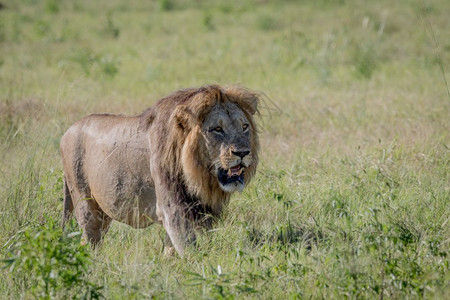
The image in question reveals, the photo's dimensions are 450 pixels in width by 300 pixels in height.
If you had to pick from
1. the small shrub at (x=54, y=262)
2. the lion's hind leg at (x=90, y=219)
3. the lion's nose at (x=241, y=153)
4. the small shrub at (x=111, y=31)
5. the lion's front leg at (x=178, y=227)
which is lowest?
the small shrub at (x=111, y=31)

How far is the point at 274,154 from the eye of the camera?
705 centimetres

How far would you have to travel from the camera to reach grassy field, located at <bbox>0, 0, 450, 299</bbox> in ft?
12.0

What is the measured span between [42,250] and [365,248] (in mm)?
1750

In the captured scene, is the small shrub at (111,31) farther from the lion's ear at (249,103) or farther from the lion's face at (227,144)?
the lion's face at (227,144)

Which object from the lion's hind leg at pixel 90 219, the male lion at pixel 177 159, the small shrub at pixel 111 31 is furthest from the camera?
the small shrub at pixel 111 31

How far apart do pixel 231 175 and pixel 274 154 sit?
282cm

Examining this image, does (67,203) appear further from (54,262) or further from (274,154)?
(274,154)

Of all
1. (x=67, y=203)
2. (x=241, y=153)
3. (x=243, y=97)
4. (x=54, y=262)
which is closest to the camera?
(x=54, y=262)

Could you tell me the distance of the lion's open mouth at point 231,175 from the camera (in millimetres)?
4277

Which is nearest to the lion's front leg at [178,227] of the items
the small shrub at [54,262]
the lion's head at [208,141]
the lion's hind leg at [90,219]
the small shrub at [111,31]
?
the lion's head at [208,141]

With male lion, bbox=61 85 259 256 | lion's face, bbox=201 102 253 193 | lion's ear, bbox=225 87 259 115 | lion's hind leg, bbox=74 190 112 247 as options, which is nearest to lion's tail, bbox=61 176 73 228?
lion's hind leg, bbox=74 190 112 247

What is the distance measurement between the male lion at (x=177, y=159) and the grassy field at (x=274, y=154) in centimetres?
23

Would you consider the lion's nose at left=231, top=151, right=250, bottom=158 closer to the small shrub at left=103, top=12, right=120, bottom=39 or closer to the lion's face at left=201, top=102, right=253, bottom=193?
the lion's face at left=201, top=102, right=253, bottom=193

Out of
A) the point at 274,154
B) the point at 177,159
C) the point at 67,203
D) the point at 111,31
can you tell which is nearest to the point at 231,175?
the point at 177,159
